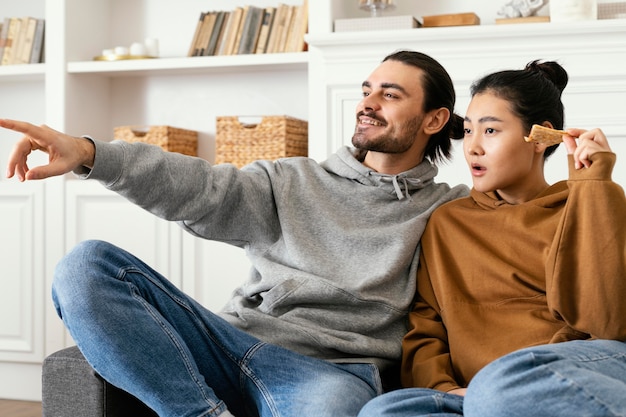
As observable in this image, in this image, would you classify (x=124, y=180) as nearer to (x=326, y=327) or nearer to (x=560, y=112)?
(x=326, y=327)

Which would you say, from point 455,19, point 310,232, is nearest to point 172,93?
point 455,19

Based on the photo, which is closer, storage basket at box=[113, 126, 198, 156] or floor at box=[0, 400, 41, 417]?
floor at box=[0, 400, 41, 417]

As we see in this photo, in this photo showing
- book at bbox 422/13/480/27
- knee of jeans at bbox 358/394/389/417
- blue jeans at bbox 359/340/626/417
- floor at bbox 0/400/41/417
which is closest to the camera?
blue jeans at bbox 359/340/626/417

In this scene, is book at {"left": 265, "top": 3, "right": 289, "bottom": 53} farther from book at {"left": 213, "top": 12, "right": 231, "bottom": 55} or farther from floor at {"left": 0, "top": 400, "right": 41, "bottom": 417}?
floor at {"left": 0, "top": 400, "right": 41, "bottom": 417}

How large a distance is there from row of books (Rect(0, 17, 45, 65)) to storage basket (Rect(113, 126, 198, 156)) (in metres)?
0.46

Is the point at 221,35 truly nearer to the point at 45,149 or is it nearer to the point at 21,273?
the point at 21,273

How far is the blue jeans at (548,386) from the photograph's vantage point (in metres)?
1.23

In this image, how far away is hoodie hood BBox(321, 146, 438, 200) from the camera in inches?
75.6

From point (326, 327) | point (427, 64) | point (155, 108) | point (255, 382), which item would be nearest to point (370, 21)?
point (427, 64)

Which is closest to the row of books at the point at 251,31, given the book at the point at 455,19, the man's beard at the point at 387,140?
the book at the point at 455,19

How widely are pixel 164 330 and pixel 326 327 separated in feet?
1.22

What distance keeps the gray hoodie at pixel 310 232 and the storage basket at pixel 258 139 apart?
1.02 metres

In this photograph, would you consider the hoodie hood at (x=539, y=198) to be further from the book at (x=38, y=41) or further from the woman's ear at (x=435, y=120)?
the book at (x=38, y=41)

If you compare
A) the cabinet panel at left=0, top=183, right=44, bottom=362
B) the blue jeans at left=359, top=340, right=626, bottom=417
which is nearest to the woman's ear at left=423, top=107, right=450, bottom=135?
the blue jeans at left=359, top=340, right=626, bottom=417
